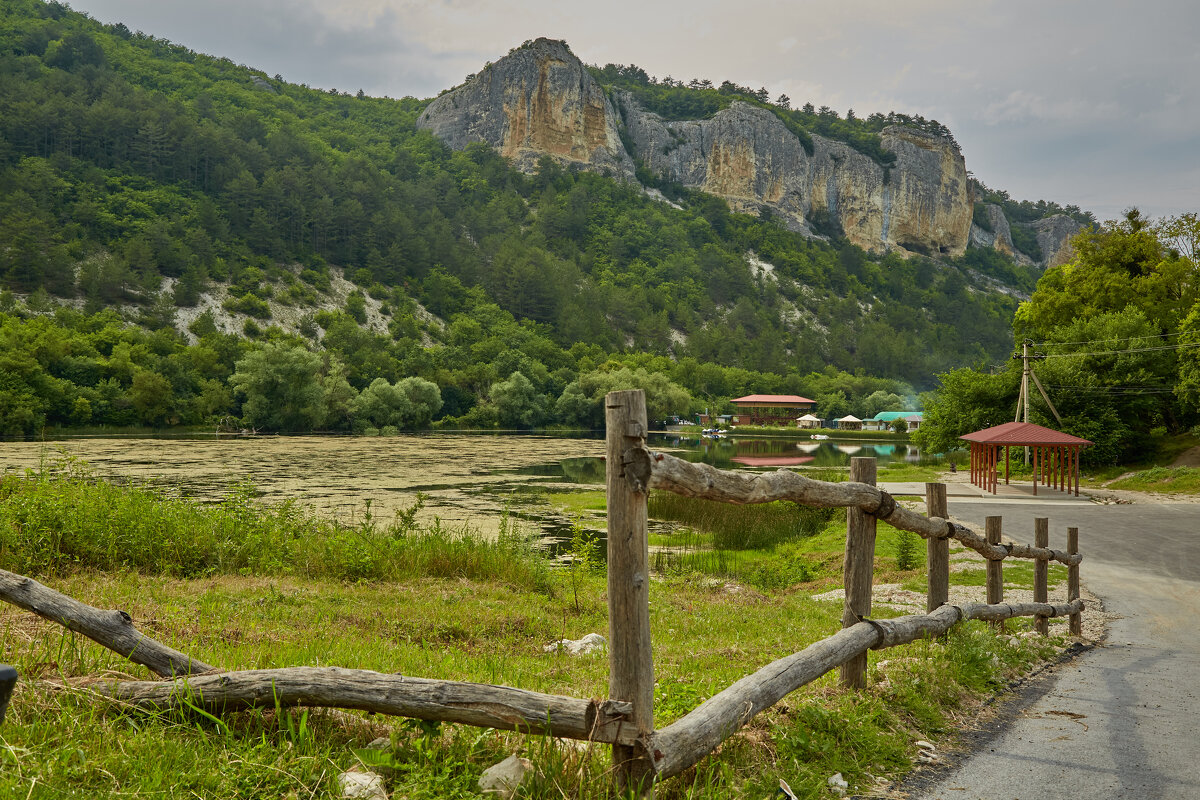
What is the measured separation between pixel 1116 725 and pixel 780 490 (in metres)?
2.79

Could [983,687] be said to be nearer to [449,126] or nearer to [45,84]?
[45,84]

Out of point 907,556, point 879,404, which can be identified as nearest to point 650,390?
point 879,404

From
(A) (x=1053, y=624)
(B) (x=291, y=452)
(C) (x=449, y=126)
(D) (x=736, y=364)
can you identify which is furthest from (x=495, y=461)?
(C) (x=449, y=126)

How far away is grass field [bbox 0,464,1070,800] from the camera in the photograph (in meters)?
2.84

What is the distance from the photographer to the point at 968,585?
11.0 meters

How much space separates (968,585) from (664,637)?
20.4 feet

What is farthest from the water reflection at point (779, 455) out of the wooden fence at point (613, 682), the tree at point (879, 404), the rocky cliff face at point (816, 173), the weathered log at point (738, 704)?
the rocky cliff face at point (816, 173)

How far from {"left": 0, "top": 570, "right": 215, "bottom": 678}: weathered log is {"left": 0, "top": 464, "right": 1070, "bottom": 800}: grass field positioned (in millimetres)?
142

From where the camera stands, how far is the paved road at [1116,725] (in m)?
3.55

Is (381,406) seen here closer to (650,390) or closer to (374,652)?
(650,390)

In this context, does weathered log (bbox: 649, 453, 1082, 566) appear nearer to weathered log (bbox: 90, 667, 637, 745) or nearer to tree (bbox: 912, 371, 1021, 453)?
weathered log (bbox: 90, 667, 637, 745)

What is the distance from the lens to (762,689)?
11.4 feet

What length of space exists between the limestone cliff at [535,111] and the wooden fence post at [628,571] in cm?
16045

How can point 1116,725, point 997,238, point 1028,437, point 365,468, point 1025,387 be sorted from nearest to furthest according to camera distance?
point 1116,725
point 1028,437
point 365,468
point 1025,387
point 997,238
